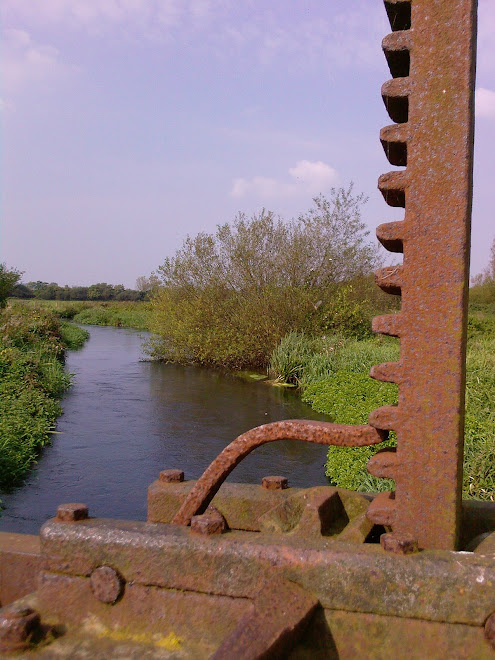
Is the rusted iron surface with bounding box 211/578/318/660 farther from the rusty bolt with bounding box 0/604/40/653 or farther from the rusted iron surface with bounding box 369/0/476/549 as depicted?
the rusty bolt with bounding box 0/604/40/653

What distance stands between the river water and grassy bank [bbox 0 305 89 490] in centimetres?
21

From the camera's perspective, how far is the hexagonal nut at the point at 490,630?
1673 mm

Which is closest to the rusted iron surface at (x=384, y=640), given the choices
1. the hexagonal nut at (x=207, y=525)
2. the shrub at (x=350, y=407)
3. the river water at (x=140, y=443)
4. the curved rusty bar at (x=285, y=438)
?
the hexagonal nut at (x=207, y=525)

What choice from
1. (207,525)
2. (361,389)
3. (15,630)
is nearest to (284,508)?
(207,525)

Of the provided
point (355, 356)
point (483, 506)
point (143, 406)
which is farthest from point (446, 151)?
point (355, 356)

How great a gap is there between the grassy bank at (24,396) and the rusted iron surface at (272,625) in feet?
20.8

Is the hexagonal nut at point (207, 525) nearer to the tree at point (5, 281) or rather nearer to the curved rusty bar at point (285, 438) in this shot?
the curved rusty bar at point (285, 438)

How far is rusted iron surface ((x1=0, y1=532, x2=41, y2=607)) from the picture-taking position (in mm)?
2273

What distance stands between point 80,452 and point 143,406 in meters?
3.60

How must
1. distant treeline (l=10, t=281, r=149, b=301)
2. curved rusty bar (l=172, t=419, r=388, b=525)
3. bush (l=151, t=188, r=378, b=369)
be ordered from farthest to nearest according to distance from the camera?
distant treeline (l=10, t=281, r=149, b=301), bush (l=151, t=188, r=378, b=369), curved rusty bar (l=172, t=419, r=388, b=525)

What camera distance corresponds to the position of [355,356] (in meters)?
14.4

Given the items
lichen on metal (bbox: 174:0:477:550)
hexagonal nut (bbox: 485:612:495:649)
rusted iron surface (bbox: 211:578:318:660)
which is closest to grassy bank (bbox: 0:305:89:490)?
rusted iron surface (bbox: 211:578:318:660)

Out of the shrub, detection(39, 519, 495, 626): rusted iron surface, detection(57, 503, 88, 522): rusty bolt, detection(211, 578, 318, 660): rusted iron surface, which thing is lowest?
the shrub

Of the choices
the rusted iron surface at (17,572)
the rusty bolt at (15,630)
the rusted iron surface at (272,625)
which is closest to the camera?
the rusted iron surface at (272,625)
